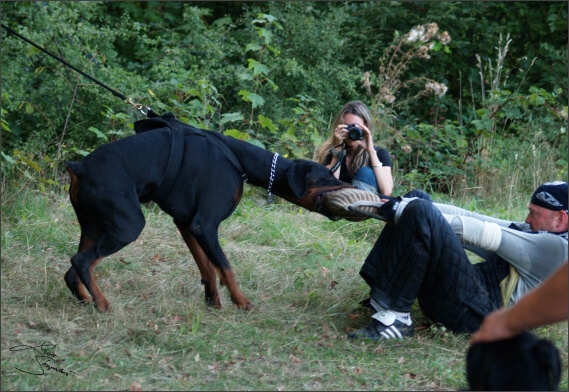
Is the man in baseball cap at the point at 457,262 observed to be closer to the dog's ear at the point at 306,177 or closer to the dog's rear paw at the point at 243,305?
the dog's ear at the point at 306,177

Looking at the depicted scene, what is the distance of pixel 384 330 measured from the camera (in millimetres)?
4371

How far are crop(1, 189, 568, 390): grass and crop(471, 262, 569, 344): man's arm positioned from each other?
5.40ft

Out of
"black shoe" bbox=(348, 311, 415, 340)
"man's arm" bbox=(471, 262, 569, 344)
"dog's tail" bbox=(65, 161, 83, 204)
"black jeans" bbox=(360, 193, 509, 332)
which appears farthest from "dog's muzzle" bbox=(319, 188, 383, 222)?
"man's arm" bbox=(471, 262, 569, 344)

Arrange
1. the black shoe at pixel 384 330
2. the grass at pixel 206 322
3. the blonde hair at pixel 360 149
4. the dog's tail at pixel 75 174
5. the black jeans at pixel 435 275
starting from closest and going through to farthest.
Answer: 1. the grass at pixel 206 322
2. the black jeans at pixel 435 275
3. the black shoe at pixel 384 330
4. the dog's tail at pixel 75 174
5. the blonde hair at pixel 360 149

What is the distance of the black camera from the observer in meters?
5.59

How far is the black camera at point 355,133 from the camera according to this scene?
559cm

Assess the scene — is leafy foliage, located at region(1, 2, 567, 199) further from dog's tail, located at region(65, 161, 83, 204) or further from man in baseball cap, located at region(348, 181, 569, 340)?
man in baseball cap, located at region(348, 181, 569, 340)

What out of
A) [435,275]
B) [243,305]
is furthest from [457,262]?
[243,305]

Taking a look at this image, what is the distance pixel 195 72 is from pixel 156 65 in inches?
21.4

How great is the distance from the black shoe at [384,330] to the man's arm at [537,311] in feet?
6.85

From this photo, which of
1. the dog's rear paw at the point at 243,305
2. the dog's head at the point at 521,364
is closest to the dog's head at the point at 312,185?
the dog's rear paw at the point at 243,305

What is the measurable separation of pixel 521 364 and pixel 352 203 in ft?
7.37

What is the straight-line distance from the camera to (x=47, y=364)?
382 cm

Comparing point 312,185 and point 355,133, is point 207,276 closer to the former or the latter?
point 312,185
